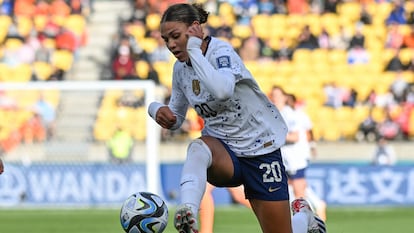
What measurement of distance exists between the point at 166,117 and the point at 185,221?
3.65 ft

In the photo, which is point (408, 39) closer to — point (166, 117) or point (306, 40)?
point (306, 40)

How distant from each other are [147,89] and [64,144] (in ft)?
6.17

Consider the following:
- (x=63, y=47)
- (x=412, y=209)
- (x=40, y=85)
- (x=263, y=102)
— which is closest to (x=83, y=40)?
(x=63, y=47)

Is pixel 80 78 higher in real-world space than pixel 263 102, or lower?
higher

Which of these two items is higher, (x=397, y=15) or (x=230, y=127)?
(x=397, y=15)

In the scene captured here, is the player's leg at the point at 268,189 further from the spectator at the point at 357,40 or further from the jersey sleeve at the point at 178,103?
the spectator at the point at 357,40

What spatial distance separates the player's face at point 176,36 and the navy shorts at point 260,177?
2.46 ft

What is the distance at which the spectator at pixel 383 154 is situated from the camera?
861 inches

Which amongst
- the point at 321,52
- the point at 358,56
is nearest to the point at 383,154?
the point at 358,56

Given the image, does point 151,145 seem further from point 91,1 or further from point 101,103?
point 91,1

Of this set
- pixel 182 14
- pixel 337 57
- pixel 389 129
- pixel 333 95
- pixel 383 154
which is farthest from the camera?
pixel 337 57

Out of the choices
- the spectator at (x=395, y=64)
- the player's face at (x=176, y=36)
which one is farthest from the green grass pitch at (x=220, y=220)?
the player's face at (x=176, y=36)

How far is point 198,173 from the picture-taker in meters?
6.55

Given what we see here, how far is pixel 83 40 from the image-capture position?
26578mm
